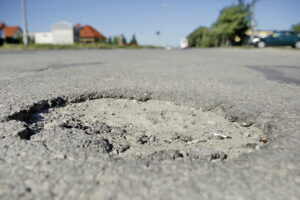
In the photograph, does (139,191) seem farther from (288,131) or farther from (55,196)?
(288,131)

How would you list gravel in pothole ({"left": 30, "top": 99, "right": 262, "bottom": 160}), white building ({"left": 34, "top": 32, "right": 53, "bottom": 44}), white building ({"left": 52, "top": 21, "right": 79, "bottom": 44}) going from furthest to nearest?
white building ({"left": 34, "top": 32, "right": 53, "bottom": 44})
white building ({"left": 52, "top": 21, "right": 79, "bottom": 44})
gravel in pothole ({"left": 30, "top": 99, "right": 262, "bottom": 160})

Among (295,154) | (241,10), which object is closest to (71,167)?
(295,154)

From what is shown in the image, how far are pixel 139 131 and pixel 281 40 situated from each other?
2033 cm

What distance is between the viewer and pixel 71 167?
1.05 metres

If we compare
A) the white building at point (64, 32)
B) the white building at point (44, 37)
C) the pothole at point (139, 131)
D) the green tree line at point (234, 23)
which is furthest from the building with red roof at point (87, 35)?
the pothole at point (139, 131)

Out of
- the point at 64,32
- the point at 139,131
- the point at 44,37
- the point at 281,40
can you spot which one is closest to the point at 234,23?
the point at 281,40

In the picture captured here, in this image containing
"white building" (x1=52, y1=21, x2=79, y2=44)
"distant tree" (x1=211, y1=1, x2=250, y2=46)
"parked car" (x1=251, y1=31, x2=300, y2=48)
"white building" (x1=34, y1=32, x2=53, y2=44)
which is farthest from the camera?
"white building" (x1=34, y1=32, x2=53, y2=44)

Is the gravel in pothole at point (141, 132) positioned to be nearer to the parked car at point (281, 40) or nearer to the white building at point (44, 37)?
the parked car at point (281, 40)

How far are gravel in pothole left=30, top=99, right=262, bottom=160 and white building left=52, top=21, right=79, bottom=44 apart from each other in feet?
187

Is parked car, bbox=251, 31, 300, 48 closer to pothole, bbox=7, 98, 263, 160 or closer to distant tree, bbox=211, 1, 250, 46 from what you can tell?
pothole, bbox=7, 98, 263, 160

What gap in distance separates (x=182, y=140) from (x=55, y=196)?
0.92m

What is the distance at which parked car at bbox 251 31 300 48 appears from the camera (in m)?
18.4

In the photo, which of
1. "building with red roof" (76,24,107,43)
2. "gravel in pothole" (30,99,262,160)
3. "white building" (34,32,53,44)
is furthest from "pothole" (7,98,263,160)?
"white building" (34,32,53,44)

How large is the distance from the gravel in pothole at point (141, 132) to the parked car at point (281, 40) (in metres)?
19.6
